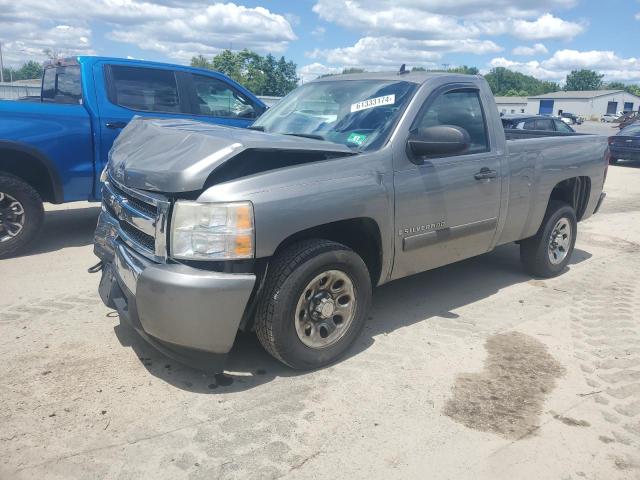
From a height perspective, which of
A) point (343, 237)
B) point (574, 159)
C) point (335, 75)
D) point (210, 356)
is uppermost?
point (335, 75)

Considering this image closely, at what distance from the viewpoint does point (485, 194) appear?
433 cm

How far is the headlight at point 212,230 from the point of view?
2857 mm

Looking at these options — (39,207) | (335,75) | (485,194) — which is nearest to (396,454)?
(485,194)

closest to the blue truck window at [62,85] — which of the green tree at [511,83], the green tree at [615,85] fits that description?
the green tree at [511,83]

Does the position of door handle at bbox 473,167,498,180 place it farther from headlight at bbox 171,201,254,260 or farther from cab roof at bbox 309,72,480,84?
headlight at bbox 171,201,254,260

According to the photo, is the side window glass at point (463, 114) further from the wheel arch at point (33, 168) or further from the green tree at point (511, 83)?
the green tree at point (511, 83)

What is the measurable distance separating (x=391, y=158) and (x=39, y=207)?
3993mm

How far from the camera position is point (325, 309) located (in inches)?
133

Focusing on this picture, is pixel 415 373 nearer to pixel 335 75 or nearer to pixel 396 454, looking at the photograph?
pixel 396 454

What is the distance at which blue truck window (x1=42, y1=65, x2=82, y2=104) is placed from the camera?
21.1ft

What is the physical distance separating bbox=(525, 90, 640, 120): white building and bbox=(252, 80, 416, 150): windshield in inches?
3990

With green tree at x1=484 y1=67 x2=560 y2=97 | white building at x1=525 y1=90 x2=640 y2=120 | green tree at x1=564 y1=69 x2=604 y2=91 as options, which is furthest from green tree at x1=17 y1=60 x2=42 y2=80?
green tree at x1=564 y1=69 x2=604 y2=91

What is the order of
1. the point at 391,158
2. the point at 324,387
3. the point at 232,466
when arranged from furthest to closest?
the point at 391,158
the point at 324,387
the point at 232,466

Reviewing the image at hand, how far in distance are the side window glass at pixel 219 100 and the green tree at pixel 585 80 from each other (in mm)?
155426
